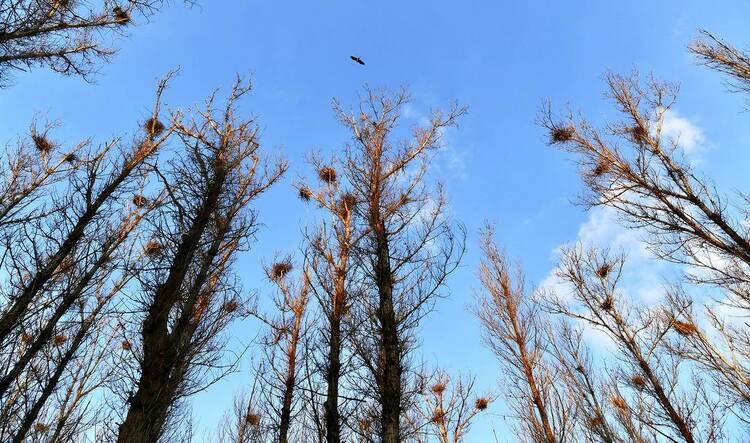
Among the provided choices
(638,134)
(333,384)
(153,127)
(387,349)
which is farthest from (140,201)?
(638,134)

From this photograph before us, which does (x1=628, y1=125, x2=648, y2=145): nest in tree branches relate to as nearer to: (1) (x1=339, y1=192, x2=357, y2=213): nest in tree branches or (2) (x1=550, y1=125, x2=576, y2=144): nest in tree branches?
(2) (x1=550, y1=125, x2=576, y2=144): nest in tree branches

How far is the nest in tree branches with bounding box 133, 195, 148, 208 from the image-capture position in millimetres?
11288

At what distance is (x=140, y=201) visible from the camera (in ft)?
37.2

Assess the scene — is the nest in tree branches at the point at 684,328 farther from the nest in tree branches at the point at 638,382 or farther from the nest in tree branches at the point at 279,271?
the nest in tree branches at the point at 279,271

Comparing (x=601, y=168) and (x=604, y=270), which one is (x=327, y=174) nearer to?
(x=601, y=168)

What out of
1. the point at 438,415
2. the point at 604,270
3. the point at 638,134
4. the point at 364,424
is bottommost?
the point at 364,424

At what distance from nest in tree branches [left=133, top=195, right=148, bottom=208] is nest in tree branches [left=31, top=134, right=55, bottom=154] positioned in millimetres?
2250

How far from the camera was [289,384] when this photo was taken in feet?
28.4

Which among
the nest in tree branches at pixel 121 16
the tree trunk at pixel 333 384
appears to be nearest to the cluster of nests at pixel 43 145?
the nest in tree branches at pixel 121 16

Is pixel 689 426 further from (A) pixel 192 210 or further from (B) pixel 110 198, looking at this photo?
(B) pixel 110 198

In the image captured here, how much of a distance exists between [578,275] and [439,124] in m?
6.56

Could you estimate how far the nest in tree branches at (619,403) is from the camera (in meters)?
10.1

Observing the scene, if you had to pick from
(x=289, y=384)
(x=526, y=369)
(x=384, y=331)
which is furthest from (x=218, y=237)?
(x=526, y=369)

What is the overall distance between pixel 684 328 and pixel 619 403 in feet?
9.23
